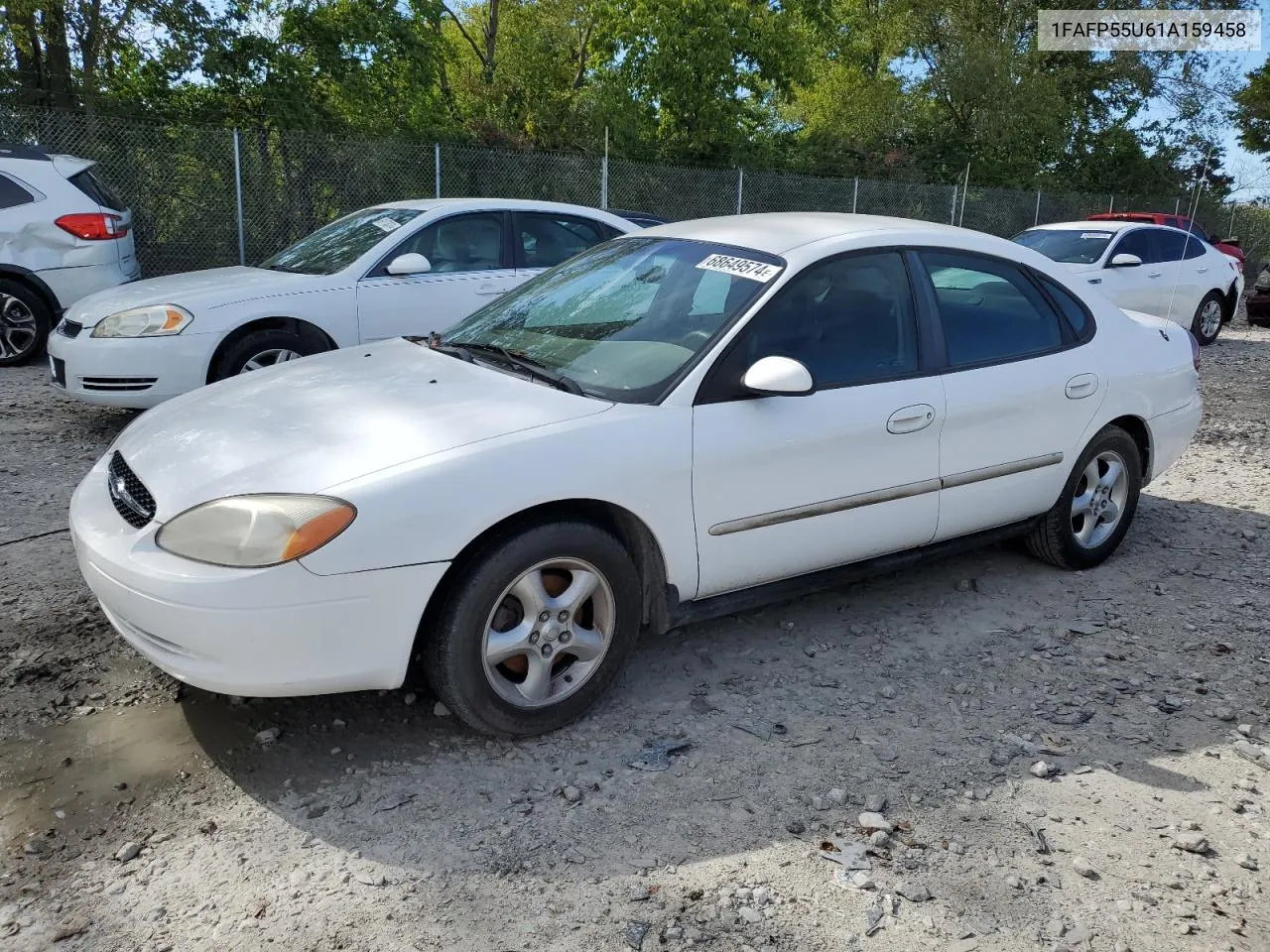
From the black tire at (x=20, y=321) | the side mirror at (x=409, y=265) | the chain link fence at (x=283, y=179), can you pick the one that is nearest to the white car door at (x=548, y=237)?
the side mirror at (x=409, y=265)

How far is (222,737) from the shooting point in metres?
3.21

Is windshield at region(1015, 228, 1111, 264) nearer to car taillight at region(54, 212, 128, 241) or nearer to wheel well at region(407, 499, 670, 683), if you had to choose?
car taillight at region(54, 212, 128, 241)

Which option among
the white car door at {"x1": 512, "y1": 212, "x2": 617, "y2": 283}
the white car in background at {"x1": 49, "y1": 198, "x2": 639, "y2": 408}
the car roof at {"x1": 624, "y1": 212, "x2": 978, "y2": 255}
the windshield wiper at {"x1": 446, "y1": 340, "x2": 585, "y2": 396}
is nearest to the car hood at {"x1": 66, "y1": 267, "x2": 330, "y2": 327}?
the white car in background at {"x1": 49, "y1": 198, "x2": 639, "y2": 408}

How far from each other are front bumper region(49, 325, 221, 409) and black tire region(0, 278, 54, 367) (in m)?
2.76

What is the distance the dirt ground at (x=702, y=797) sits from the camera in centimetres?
252

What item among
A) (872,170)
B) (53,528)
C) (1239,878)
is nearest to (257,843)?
(1239,878)

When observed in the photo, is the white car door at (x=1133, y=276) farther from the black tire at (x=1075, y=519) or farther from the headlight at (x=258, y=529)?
the headlight at (x=258, y=529)

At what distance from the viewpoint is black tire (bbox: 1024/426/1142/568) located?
4684mm

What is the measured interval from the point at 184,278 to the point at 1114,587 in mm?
6121

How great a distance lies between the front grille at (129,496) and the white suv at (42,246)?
6.36m

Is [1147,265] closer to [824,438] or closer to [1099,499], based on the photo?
[1099,499]

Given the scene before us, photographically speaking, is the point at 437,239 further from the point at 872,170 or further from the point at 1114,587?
the point at 872,170

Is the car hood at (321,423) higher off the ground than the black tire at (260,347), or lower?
higher

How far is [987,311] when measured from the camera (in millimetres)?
4297
